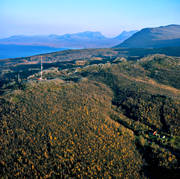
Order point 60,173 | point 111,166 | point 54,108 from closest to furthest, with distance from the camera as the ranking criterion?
point 60,173
point 111,166
point 54,108

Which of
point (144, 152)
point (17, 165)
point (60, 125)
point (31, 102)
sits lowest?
point (144, 152)

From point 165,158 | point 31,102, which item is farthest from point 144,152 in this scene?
point 31,102

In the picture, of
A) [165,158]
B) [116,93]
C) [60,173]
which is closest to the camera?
[60,173]

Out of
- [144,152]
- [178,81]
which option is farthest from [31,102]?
[178,81]

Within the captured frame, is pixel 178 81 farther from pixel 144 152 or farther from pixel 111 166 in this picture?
pixel 111 166

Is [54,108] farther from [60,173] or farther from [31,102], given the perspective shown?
[60,173]

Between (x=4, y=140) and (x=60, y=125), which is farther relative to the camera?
(x=60, y=125)

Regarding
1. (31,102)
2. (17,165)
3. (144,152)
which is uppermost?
A: (31,102)

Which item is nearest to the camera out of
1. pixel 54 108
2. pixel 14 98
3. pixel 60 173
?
pixel 60 173

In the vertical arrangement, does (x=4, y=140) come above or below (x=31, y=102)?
below
